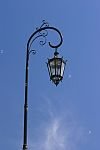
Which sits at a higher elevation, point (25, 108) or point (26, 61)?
point (26, 61)

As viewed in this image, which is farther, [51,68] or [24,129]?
[51,68]

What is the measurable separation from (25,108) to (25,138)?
0.85 metres

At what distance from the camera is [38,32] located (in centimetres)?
1738

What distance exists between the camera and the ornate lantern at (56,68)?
1617 cm

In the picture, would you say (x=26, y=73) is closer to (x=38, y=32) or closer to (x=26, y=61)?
(x=26, y=61)

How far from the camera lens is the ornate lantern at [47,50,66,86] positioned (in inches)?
637

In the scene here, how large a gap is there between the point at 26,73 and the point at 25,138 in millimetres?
1986

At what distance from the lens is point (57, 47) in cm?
1728

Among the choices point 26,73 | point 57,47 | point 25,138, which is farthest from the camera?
point 57,47

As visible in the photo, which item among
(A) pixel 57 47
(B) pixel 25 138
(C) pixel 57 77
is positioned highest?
(A) pixel 57 47

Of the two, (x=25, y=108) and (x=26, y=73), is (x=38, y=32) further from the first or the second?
(x=25, y=108)

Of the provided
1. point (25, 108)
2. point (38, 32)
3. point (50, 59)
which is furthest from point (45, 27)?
point (25, 108)

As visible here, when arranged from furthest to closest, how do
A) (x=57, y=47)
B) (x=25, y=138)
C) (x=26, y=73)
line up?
1. (x=57, y=47)
2. (x=26, y=73)
3. (x=25, y=138)

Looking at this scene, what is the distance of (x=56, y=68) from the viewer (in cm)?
1623
